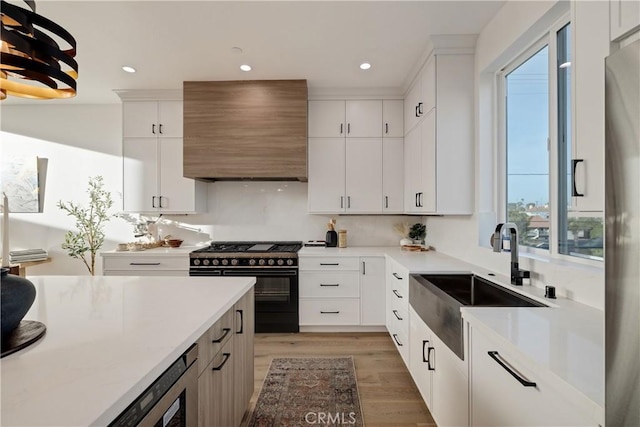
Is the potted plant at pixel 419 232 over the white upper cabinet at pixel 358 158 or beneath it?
beneath

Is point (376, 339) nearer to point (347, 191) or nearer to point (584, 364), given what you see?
point (347, 191)

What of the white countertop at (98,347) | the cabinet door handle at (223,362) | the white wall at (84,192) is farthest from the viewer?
the white wall at (84,192)

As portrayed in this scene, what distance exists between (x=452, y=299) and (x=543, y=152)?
3.72ft

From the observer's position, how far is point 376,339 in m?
3.05

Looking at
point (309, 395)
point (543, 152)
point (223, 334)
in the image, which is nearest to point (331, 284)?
point (309, 395)

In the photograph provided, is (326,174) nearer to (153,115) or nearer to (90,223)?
(153,115)

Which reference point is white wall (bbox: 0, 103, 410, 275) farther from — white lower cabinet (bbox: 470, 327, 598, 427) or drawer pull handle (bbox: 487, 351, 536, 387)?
drawer pull handle (bbox: 487, 351, 536, 387)

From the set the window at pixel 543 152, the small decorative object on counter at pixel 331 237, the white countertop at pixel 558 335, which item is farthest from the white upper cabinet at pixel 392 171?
the white countertop at pixel 558 335

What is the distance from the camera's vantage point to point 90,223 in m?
3.62

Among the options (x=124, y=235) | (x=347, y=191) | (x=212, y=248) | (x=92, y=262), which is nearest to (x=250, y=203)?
(x=212, y=248)

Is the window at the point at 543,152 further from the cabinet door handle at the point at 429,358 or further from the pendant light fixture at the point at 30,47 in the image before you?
the pendant light fixture at the point at 30,47

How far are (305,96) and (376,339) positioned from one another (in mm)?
2640

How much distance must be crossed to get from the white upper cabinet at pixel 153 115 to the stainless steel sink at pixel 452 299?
120 inches

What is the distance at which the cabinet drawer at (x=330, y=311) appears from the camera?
3154 millimetres
